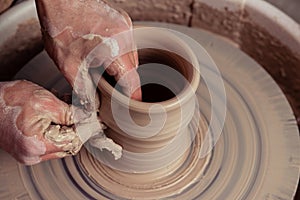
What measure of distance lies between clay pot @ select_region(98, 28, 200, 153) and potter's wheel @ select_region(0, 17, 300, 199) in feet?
0.62

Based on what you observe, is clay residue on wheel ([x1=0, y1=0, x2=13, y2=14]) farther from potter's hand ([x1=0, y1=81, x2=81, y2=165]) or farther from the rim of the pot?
the rim of the pot

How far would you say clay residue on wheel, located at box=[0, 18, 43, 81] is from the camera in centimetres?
216

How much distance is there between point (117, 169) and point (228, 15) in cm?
93

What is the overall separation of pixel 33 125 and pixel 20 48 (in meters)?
0.73

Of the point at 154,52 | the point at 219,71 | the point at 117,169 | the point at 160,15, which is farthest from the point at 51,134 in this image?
the point at 160,15

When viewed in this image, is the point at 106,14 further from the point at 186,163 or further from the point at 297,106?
the point at 297,106

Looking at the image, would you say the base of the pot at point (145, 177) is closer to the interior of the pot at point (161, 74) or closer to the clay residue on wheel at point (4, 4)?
the interior of the pot at point (161, 74)

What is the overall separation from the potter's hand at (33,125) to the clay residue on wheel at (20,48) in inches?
23.1

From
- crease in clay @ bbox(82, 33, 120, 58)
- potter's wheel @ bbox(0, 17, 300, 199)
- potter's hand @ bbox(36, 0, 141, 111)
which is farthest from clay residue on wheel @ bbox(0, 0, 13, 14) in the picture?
crease in clay @ bbox(82, 33, 120, 58)

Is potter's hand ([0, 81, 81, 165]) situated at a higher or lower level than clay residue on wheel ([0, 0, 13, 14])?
lower

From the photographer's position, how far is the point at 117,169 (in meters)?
1.71

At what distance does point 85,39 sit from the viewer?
1.55m

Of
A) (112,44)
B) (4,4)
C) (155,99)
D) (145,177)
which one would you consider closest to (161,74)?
(155,99)

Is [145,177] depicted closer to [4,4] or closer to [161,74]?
[161,74]
